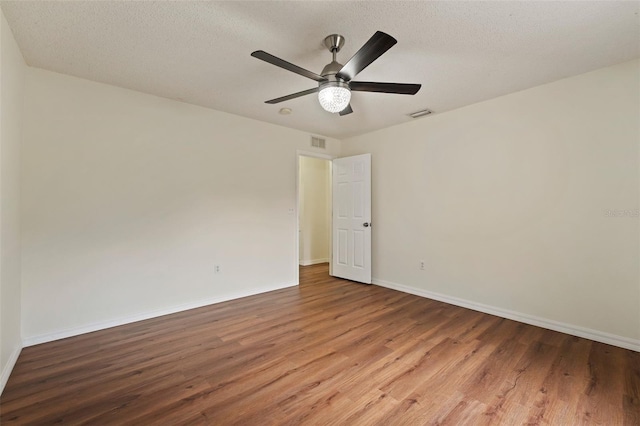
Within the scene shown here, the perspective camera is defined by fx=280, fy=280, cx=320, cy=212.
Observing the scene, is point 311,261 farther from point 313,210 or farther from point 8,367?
point 8,367

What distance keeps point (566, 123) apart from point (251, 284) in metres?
4.19

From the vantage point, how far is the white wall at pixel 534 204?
2.57 meters

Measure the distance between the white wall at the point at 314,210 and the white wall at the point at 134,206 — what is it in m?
2.02

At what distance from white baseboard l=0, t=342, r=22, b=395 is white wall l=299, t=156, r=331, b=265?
4.48m

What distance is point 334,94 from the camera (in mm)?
2107

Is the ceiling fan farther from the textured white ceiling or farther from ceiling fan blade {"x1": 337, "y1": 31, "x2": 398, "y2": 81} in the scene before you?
the textured white ceiling

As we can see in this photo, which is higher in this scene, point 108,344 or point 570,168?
point 570,168

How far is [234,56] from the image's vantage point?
7.93 feet

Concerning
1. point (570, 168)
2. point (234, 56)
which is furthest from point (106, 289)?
point (570, 168)

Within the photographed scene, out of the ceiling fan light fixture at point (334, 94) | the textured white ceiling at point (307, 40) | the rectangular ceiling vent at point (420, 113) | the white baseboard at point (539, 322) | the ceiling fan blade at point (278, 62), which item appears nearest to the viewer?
the ceiling fan blade at point (278, 62)

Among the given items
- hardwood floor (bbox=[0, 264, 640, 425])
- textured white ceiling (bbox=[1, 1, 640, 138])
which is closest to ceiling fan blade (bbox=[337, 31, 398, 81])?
textured white ceiling (bbox=[1, 1, 640, 138])

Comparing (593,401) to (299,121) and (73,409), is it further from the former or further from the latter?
(299,121)

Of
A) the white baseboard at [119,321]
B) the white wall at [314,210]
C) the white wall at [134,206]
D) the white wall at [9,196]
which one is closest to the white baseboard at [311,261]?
the white wall at [314,210]

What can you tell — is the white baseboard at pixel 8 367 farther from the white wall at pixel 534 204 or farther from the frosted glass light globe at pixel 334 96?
the white wall at pixel 534 204
